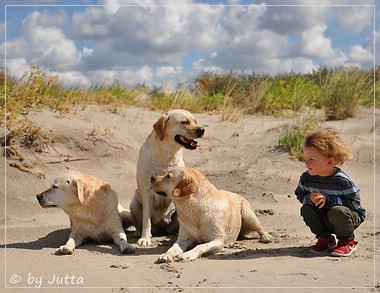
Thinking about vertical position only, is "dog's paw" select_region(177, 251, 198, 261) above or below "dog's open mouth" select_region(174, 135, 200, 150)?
below

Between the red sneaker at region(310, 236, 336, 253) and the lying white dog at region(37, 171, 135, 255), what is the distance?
6.28 feet

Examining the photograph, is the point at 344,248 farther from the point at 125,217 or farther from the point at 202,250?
the point at 125,217

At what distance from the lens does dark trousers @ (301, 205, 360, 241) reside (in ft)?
19.6

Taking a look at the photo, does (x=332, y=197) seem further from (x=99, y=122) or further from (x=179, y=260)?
(x=99, y=122)

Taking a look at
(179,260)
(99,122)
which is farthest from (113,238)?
(99,122)

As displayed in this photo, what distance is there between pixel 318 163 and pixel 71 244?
2.71 metres

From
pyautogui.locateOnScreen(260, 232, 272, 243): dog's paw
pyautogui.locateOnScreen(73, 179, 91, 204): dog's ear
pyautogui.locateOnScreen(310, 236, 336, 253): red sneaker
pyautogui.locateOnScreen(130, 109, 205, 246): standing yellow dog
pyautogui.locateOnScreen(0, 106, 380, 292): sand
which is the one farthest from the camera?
pyautogui.locateOnScreen(130, 109, 205, 246): standing yellow dog

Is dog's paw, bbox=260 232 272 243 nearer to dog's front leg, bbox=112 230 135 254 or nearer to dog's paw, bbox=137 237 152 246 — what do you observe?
dog's paw, bbox=137 237 152 246

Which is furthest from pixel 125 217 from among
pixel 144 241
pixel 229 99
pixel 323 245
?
pixel 229 99

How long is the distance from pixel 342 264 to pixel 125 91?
30.2 feet

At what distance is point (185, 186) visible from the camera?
6289 mm

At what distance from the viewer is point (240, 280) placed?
5047 millimetres

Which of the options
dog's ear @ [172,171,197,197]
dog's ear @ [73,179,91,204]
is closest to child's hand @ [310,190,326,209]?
dog's ear @ [172,171,197,197]

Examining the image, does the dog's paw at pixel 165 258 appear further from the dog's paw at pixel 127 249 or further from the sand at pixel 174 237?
the dog's paw at pixel 127 249
